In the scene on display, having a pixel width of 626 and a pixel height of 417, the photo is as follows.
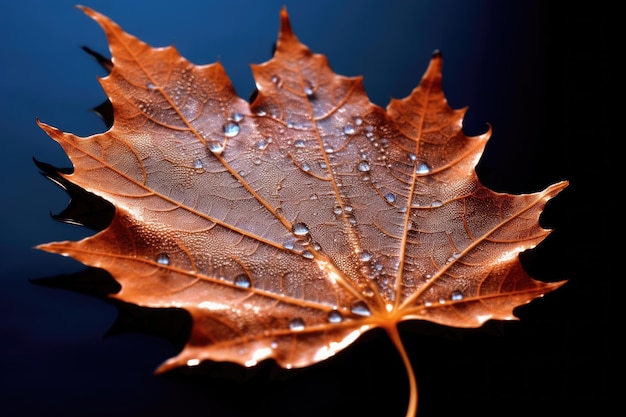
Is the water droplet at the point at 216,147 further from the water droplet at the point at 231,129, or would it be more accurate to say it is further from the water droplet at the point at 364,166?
the water droplet at the point at 364,166

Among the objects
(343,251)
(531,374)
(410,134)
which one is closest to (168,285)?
(343,251)

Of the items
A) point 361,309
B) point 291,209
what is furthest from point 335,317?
point 291,209

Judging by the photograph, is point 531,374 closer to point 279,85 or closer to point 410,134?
point 410,134

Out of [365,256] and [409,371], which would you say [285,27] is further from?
[409,371]

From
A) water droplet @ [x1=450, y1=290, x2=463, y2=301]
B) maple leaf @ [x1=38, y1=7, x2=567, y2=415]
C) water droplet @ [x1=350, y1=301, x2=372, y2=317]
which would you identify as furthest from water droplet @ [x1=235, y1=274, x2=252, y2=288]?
water droplet @ [x1=450, y1=290, x2=463, y2=301]

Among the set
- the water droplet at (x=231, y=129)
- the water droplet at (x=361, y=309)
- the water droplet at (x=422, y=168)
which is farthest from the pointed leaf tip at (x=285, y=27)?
the water droplet at (x=361, y=309)
